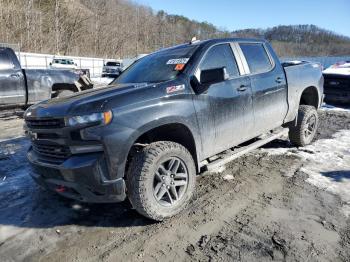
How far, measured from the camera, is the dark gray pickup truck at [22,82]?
30.1 feet

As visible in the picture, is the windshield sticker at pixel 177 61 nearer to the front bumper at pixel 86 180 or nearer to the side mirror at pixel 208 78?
the side mirror at pixel 208 78

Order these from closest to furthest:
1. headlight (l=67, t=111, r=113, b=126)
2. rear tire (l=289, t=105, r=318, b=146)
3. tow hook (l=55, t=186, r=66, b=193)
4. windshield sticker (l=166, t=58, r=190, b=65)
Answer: headlight (l=67, t=111, r=113, b=126)
tow hook (l=55, t=186, r=66, b=193)
windshield sticker (l=166, t=58, r=190, b=65)
rear tire (l=289, t=105, r=318, b=146)

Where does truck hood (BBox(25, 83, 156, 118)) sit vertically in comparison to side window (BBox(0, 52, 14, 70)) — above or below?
below

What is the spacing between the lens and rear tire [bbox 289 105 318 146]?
614 centimetres

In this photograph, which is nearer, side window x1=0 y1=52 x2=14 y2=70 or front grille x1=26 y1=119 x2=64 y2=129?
front grille x1=26 y1=119 x2=64 y2=129

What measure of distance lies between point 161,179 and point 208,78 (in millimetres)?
1263

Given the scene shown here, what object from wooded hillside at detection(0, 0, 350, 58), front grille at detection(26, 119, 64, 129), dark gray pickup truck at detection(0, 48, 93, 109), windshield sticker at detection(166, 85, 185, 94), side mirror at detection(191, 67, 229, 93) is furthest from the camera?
wooded hillside at detection(0, 0, 350, 58)

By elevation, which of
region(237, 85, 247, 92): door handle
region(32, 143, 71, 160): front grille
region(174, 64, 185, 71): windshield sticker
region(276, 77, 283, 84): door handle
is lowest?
region(32, 143, 71, 160): front grille

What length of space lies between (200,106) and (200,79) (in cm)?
33

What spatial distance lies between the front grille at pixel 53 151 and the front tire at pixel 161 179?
2.11 feet

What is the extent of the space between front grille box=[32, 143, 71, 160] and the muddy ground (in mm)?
764

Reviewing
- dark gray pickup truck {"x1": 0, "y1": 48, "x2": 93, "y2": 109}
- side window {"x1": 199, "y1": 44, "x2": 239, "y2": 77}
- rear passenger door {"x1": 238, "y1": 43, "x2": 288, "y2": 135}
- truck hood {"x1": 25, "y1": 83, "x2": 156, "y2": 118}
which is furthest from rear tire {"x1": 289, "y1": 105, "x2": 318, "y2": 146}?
dark gray pickup truck {"x1": 0, "y1": 48, "x2": 93, "y2": 109}

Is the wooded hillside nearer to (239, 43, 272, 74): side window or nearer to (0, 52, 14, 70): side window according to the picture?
(0, 52, 14, 70): side window

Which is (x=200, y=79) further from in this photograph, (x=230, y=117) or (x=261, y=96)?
(x=261, y=96)
